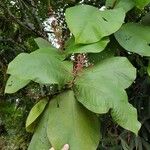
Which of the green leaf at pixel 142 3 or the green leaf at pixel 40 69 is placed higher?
the green leaf at pixel 142 3

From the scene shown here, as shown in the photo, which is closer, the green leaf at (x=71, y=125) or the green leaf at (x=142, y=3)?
the green leaf at (x=71, y=125)

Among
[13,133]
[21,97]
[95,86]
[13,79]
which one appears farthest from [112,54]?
[13,133]

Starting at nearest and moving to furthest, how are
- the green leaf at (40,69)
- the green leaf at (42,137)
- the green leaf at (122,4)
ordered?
the green leaf at (40,69)
the green leaf at (42,137)
the green leaf at (122,4)

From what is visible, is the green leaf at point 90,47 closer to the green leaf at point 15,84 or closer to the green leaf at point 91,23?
the green leaf at point 91,23

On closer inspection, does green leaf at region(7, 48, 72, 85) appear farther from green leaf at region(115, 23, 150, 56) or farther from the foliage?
green leaf at region(115, 23, 150, 56)

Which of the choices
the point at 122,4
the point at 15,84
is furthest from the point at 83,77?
the point at 122,4

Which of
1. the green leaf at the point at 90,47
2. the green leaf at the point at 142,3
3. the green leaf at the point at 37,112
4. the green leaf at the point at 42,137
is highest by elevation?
the green leaf at the point at 142,3

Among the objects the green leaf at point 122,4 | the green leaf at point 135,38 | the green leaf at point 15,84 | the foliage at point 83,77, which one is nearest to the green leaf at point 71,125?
the foliage at point 83,77
